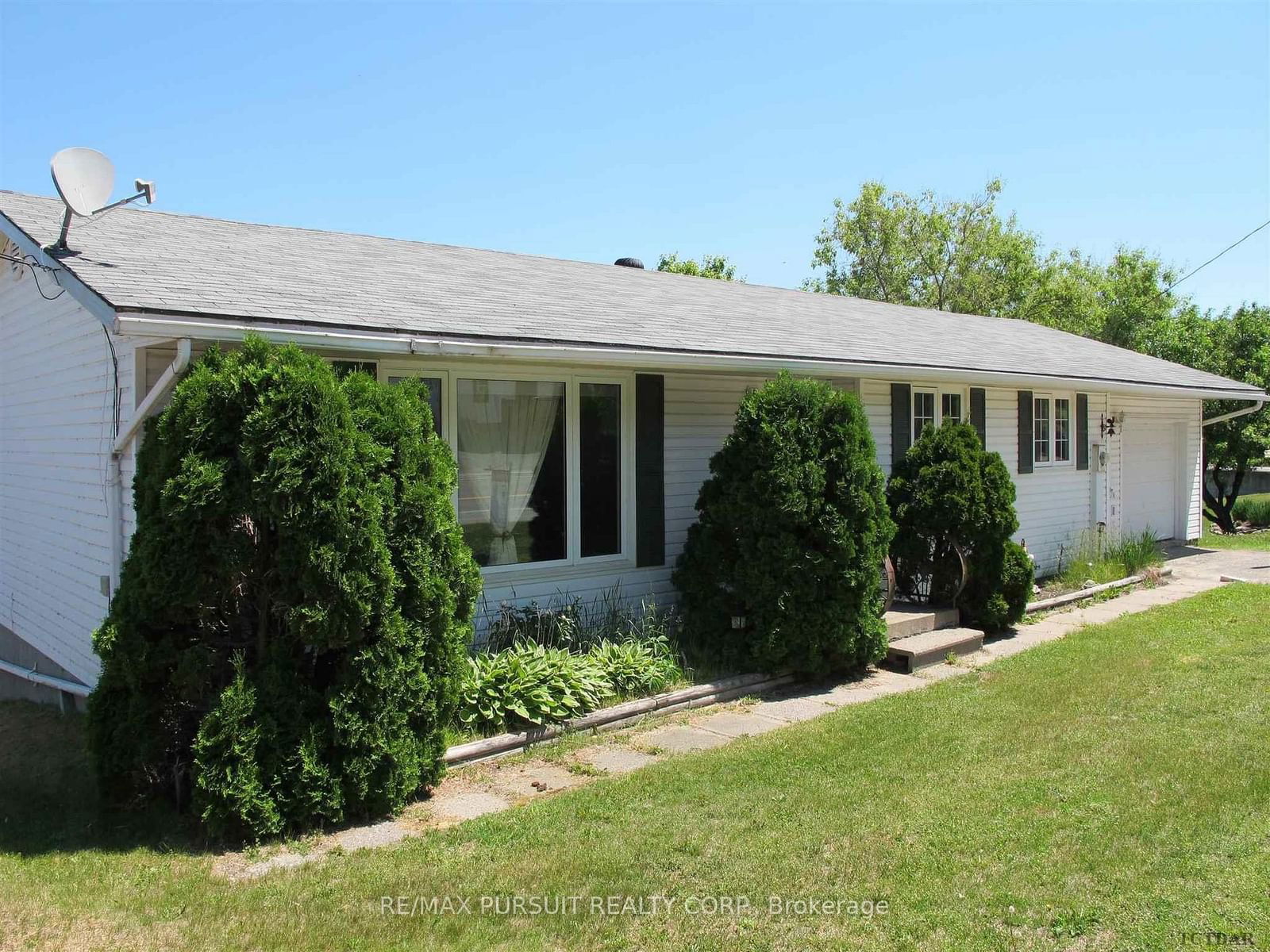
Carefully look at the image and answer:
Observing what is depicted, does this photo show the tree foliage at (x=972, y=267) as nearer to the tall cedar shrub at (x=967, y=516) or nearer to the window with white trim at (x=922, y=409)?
the window with white trim at (x=922, y=409)

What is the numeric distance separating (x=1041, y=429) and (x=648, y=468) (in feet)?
25.3

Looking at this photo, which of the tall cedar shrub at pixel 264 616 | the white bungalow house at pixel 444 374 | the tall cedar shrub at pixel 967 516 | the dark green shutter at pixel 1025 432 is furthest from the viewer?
the dark green shutter at pixel 1025 432

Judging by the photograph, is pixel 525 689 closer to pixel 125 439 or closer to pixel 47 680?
pixel 125 439

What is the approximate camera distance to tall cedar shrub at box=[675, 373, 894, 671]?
7.63 meters

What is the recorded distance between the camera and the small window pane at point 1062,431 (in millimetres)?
13875

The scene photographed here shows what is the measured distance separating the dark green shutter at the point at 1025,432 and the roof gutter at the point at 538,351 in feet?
3.93

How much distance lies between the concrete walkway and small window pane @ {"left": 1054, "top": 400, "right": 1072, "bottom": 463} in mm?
4726

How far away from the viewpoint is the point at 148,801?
511 cm

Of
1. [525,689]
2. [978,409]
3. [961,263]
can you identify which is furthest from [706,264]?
[525,689]

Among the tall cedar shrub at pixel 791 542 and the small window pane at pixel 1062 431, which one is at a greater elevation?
the small window pane at pixel 1062 431

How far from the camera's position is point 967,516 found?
924 cm

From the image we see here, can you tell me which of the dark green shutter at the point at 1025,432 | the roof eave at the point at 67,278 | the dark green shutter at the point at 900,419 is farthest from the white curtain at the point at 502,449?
the dark green shutter at the point at 1025,432

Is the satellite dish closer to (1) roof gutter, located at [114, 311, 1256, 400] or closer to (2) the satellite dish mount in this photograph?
(2) the satellite dish mount

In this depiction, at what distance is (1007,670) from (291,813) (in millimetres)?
6147
